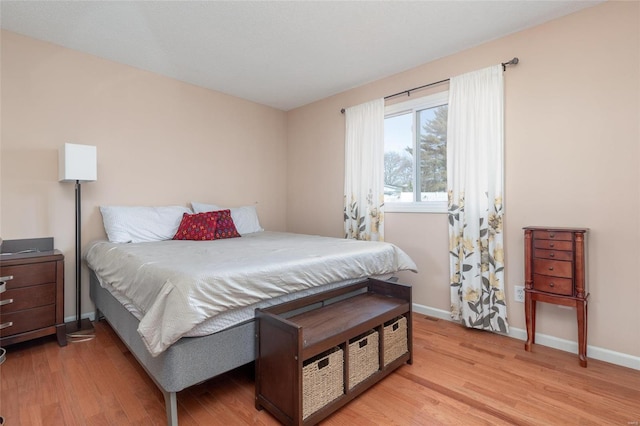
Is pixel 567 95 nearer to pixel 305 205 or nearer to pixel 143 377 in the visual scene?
pixel 305 205

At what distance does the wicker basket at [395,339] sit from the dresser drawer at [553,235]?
3.64 ft

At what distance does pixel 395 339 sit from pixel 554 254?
1.24 meters

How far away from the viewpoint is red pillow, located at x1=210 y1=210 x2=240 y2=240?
307cm

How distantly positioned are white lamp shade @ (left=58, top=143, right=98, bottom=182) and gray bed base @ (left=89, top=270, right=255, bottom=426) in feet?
4.54

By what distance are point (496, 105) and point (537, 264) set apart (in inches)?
50.3

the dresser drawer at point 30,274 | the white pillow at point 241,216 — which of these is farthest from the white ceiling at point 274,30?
the dresser drawer at point 30,274

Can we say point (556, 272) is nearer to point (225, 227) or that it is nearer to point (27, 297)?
point (225, 227)

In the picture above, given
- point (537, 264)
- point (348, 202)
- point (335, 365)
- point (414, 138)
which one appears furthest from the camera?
point (348, 202)

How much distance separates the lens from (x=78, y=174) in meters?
2.45

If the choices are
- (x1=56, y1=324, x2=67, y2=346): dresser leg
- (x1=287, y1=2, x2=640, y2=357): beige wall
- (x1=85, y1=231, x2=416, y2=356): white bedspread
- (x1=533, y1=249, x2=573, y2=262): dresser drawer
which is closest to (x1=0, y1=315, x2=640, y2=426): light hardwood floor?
(x1=56, y1=324, x2=67, y2=346): dresser leg

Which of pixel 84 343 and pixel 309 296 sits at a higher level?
pixel 309 296

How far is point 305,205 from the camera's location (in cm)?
420

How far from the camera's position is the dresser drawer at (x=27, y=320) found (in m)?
2.09

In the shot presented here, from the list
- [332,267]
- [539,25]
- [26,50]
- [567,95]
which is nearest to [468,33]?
[539,25]
